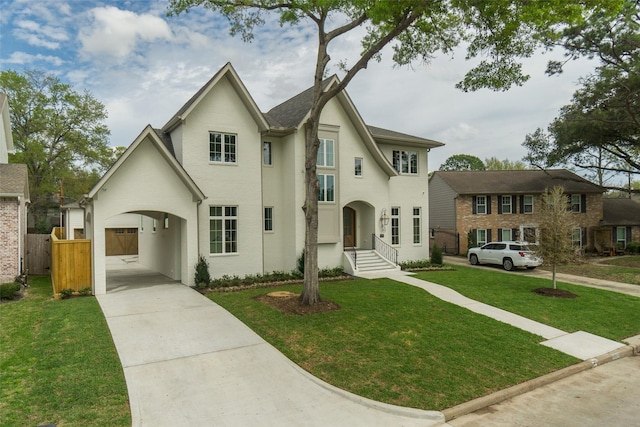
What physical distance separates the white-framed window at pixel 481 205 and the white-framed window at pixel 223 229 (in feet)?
68.6

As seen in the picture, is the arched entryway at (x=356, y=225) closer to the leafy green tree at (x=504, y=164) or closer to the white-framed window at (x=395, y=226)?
the white-framed window at (x=395, y=226)

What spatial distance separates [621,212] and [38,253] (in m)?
42.7

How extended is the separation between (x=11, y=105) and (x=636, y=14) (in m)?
46.9

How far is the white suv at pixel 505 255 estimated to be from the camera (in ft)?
67.1

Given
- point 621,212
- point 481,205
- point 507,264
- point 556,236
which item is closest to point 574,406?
point 556,236

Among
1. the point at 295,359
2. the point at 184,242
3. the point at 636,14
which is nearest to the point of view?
the point at 295,359

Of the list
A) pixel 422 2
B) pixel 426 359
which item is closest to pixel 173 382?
pixel 426 359

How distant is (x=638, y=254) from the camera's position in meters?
29.9

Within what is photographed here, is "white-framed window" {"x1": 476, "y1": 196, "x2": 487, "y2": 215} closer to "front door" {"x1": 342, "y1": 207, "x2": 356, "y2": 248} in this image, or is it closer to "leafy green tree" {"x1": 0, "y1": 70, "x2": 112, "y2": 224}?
"front door" {"x1": 342, "y1": 207, "x2": 356, "y2": 248}

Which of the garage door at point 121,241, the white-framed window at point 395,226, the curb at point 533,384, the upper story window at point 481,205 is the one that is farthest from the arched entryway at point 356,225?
the garage door at point 121,241

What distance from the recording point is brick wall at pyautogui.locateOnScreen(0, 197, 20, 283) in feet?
44.0

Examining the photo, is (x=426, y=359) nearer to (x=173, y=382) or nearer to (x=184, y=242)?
(x=173, y=382)

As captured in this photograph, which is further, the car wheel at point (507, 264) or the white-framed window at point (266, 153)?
the car wheel at point (507, 264)

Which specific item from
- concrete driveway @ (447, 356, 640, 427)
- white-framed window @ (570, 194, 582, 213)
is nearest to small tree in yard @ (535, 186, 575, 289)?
concrete driveway @ (447, 356, 640, 427)
